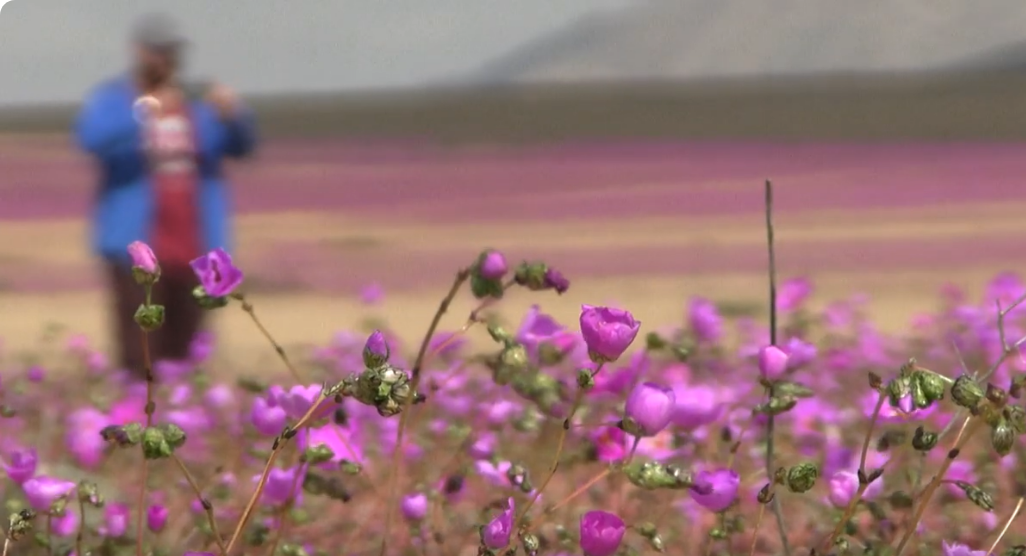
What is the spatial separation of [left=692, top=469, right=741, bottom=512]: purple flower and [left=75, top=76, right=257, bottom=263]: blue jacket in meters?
3.24

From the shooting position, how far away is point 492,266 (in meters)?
1.36

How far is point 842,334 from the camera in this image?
12.0 ft

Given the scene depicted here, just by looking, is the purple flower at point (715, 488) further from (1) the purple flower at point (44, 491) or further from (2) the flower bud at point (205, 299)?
(1) the purple flower at point (44, 491)

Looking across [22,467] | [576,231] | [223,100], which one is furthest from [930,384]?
[576,231]

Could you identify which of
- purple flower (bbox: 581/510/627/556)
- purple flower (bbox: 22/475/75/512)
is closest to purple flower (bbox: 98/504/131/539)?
purple flower (bbox: 22/475/75/512)

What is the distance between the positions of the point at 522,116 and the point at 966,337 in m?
46.7

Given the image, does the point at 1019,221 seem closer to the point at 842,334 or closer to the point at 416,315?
the point at 416,315

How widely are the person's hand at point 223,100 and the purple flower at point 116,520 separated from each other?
267 centimetres

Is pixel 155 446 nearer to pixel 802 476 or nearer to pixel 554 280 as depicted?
pixel 554 280

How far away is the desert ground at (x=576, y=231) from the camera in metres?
8.22

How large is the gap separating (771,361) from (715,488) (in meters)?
0.16

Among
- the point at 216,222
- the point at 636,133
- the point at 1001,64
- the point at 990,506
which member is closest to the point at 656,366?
the point at 216,222

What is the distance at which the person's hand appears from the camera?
4312mm

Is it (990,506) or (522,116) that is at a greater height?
(990,506)
